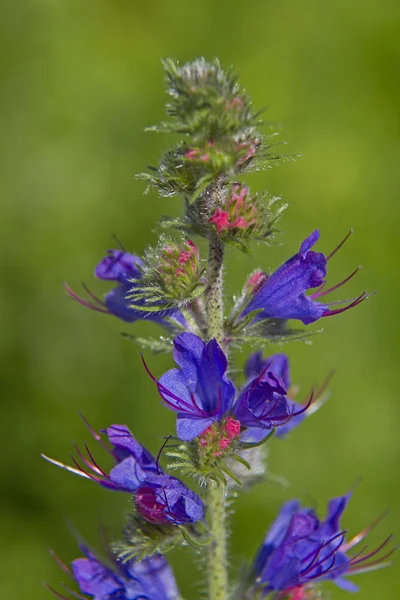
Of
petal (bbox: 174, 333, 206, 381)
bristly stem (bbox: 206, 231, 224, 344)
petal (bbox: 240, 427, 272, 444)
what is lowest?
→ petal (bbox: 240, 427, 272, 444)

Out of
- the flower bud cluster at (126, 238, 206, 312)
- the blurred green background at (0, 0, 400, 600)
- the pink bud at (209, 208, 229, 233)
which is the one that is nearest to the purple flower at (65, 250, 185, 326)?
the flower bud cluster at (126, 238, 206, 312)

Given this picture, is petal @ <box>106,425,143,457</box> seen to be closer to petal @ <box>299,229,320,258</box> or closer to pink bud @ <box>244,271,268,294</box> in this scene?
pink bud @ <box>244,271,268,294</box>

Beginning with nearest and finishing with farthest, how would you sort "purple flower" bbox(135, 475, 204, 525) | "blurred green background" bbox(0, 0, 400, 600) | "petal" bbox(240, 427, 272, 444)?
1. "purple flower" bbox(135, 475, 204, 525)
2. "petal" bbox(240, 427, 272, 444)
3. "blurred green background" bbox(0, 0, 400, 600)

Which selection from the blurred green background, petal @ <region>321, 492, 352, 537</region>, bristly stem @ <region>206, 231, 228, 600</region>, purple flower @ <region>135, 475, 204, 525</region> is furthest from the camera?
the blurred green background

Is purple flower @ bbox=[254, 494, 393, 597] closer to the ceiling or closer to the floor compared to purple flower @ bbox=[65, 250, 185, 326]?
closer to the floor

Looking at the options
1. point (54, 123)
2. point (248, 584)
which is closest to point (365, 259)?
point (54, 123)

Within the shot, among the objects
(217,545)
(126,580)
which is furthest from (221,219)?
(126,580)

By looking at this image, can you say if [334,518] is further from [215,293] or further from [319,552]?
[215,293]

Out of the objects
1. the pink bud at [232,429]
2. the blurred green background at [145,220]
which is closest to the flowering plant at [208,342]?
the pink bud at [232,429]

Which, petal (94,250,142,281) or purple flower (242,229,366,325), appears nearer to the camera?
purple flower (242,229,366,325)
